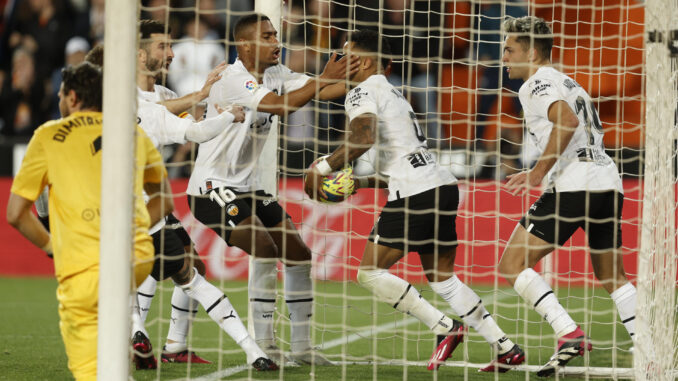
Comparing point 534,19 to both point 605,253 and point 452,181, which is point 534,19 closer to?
point 452,181

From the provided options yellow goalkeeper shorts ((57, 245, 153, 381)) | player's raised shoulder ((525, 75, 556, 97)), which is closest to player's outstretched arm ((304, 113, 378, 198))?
player's raised shoulder ((525, 75, 556, 97))

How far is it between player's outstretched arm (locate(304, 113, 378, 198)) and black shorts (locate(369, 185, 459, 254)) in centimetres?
39

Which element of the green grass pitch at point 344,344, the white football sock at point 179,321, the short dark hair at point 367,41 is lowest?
the green grass pitch at point 344,344

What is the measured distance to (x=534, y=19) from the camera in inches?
221

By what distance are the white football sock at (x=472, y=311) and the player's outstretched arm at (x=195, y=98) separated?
1.73 metres

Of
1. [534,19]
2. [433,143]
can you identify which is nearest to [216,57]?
[433,143]

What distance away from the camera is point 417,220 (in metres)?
5.64

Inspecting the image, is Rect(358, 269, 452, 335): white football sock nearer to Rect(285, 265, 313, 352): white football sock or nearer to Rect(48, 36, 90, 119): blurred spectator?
Rect(285, 265, 313, 352): white football sock

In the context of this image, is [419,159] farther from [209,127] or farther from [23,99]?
[23,99]

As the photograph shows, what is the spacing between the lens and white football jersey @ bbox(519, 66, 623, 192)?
552 cm

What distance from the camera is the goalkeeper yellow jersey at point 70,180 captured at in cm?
402

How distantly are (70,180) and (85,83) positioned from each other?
43 cm

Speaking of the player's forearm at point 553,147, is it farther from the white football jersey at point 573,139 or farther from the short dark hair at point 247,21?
the short dark hair at point 247,21

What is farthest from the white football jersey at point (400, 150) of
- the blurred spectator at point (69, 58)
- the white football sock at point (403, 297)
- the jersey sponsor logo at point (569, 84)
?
the blurred spectator at point (69, 58)
